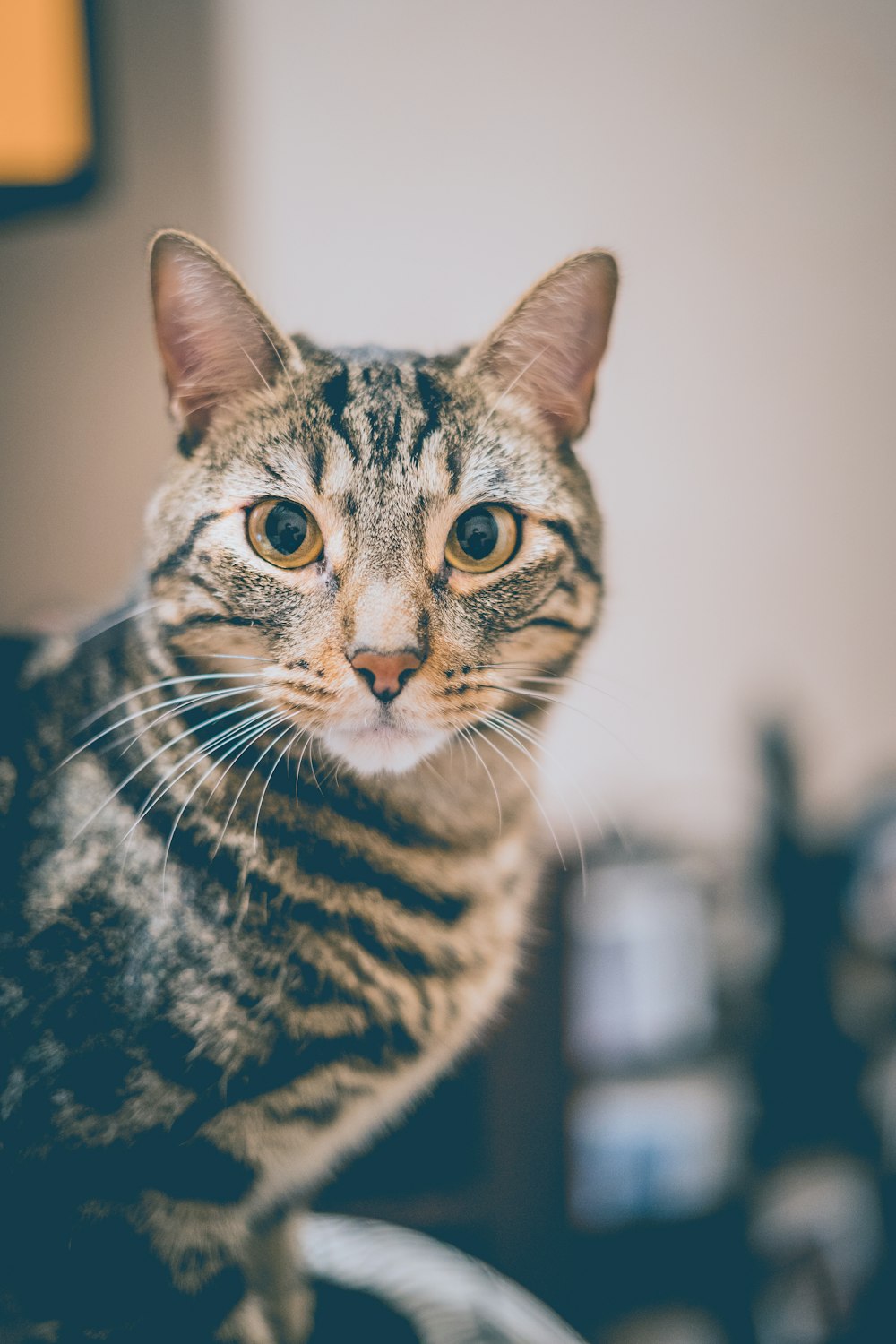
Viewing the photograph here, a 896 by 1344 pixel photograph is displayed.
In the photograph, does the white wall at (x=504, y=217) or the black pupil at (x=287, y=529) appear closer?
the black pupil at (x=287, y=529)

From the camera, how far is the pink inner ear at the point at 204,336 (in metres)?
0.39

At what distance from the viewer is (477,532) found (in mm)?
440

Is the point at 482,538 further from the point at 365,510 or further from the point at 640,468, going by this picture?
the point at 640,468

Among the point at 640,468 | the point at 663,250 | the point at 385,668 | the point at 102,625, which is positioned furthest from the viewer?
the point at 640,468

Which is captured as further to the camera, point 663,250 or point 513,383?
point 663,250

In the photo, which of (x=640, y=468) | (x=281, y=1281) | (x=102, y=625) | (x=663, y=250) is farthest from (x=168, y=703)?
(x=640, y=468)

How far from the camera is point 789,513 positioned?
1.30m

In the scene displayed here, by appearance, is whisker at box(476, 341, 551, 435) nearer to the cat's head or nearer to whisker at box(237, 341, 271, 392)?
the cat's head

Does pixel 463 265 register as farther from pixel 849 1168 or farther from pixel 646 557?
pixel 849 1168

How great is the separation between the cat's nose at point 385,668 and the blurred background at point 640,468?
0.19 metres

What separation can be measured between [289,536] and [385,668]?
3.1 inches

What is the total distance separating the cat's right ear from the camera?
1.28 ft

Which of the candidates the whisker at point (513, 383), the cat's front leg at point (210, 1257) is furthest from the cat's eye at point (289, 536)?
the cat's front leg at point (210, 1257)

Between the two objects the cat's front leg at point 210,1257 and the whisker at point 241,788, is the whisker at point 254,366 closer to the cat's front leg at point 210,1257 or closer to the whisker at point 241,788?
the whisker at point 241,788
